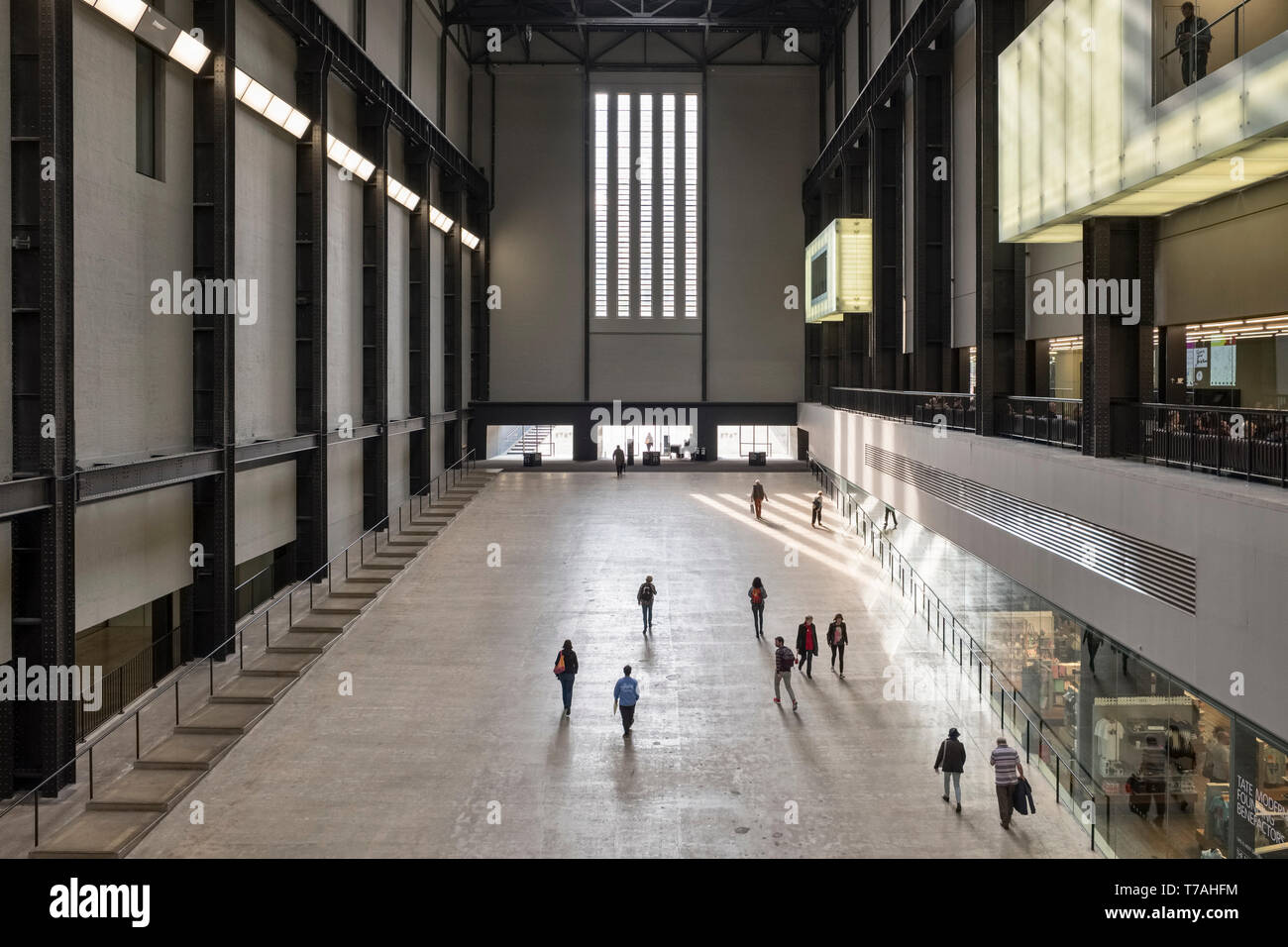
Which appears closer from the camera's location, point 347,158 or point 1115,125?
point 1115,125

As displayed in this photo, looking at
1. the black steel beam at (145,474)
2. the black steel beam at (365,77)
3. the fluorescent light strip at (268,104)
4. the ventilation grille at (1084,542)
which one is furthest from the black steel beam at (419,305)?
the ventilation grille at (1084,542)

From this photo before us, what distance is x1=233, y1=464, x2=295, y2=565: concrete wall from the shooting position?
23.8 metres

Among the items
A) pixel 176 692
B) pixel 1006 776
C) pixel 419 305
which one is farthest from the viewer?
pixel 419 305

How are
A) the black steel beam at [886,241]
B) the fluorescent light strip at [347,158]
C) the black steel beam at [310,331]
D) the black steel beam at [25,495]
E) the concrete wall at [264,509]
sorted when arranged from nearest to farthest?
1. the black steel beam at [25,495]
2. the concrete wall at [264,509]
3. the black steel beam at [310,331]
4. the fluorescent light strip at [347,158]
5. the black steel beam at [886,241]

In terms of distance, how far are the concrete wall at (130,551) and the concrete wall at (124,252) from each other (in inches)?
38.8

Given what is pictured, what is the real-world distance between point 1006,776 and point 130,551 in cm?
1497

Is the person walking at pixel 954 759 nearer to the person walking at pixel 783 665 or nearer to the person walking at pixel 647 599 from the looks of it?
the person walking at pixel 783 665

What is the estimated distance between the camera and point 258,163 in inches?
974

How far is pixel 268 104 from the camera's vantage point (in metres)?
24.8

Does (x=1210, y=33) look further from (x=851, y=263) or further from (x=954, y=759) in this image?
(x=851, y=263)

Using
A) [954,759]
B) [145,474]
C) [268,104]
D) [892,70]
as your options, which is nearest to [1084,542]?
[954,759]

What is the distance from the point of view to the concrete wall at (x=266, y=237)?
23578 mm

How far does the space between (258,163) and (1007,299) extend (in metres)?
17.7
